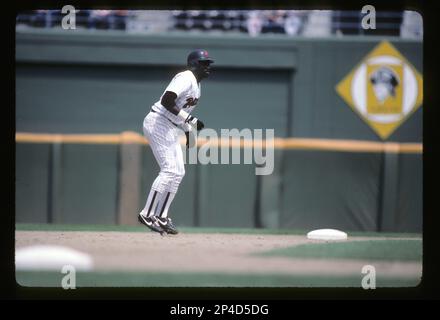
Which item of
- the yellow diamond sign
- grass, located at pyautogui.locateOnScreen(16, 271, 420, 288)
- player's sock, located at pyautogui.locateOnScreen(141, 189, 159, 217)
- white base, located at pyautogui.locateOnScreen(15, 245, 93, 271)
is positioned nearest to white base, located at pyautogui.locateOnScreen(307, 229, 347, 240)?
the yellow diamond sign

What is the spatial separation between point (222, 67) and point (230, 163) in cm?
284

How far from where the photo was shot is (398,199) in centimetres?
593

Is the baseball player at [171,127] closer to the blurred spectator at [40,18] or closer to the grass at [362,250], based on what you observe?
the grass at [362,250]

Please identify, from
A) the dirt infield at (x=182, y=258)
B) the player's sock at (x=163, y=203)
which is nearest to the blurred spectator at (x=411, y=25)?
the dirt infield at (x=182, y=258)

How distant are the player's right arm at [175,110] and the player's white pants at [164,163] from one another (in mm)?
98

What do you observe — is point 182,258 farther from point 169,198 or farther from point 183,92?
point 183,92

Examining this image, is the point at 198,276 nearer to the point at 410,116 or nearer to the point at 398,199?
the point at 410,116

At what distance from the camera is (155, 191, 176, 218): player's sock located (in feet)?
15.7

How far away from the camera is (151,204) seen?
479cm

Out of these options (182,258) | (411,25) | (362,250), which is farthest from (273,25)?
(182,258)

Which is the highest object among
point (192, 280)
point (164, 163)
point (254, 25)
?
point (254, 25)

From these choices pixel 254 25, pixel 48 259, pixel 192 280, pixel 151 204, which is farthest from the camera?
pixel 254 25

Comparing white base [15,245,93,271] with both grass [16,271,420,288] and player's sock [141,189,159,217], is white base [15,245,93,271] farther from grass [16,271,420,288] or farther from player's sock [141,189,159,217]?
player's sock [141,189,159,217]

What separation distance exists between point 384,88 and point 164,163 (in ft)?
5.13
